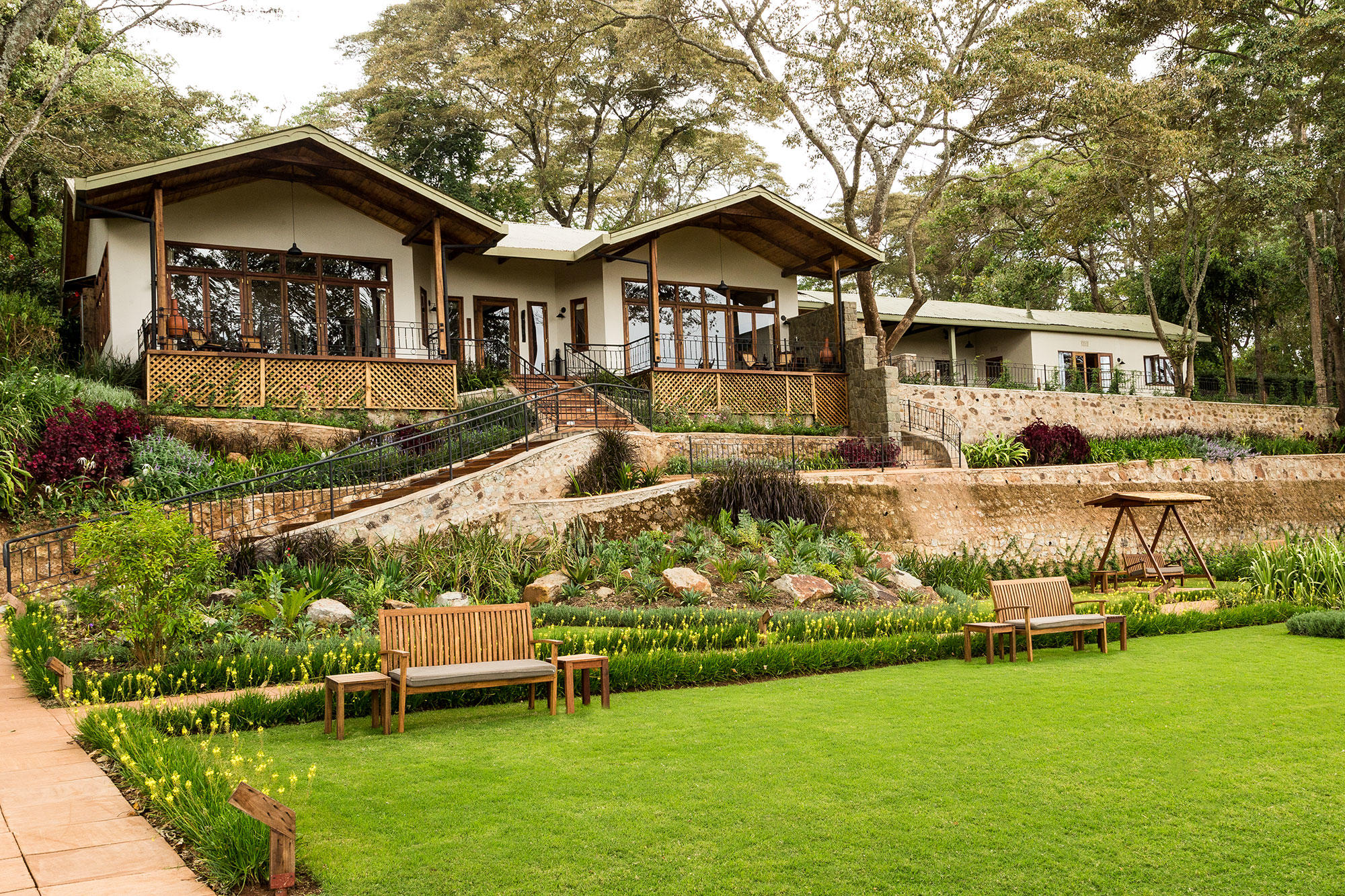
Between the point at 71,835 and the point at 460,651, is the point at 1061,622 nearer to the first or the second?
the point at 460,651

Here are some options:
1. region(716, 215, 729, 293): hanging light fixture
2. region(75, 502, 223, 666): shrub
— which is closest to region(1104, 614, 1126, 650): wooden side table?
region(75, 502, 223, 666): shrub

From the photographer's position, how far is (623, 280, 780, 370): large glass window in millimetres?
24594

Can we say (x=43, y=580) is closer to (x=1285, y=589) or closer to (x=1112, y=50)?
(x=1285, y=589)

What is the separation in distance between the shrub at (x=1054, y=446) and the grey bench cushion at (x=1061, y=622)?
11.9m

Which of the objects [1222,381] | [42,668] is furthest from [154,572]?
[1222,381]

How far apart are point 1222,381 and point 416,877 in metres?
40.2

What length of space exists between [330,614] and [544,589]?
290 cm

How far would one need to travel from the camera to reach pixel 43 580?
1213 centimetres

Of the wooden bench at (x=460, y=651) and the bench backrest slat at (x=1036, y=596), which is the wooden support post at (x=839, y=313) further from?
the wooden bench at (x=460, y=651)

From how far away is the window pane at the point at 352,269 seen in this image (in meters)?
21.3

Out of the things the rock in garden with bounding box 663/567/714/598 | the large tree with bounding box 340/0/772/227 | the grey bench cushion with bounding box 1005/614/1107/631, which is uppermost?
the large tree with bounding box 340/0/772/227

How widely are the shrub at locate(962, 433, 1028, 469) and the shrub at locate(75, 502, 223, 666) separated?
55.5ft

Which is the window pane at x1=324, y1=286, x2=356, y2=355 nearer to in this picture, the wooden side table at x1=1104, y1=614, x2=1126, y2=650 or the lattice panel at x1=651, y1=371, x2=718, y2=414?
the lattice panel at x1=651, y1=371, x2=718, y2=414

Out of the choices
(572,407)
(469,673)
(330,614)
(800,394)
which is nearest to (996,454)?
(800,394)
